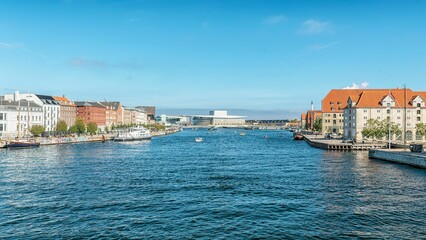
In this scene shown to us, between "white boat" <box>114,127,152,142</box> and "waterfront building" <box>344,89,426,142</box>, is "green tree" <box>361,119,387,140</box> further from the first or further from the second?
"white boat" <box>114,127,152,142</box>

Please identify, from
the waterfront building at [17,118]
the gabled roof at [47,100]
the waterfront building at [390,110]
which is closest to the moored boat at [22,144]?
the waterfront building at [17,118]

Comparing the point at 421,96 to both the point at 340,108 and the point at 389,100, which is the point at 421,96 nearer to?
the point at 389,100

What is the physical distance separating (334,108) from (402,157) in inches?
3764

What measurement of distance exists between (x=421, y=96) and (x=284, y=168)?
80.2 m

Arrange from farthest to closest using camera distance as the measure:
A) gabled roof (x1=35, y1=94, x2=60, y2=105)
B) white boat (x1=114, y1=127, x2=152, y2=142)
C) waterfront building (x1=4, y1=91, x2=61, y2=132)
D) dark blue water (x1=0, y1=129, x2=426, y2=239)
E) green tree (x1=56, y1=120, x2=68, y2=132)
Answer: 1. gabled roof (x1=35, y1=94, x2=60, y2=105)
2. waterfront building (x1=4, y1=91, x2=61, y2=132)
3. green tree (x1=56, y1=120, x2=68, y2=132)
4. white boat (x1=114, y1=127, x2=152, y2=142)
5. dark blue water (x1=0, y1=129, x2=426, y2=239)

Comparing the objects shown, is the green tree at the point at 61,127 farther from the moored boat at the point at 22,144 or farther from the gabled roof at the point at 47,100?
the moored boat at the point at 22,144

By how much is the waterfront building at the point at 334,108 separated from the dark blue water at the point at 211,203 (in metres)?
107

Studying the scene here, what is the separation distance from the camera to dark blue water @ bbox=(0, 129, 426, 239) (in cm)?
2895

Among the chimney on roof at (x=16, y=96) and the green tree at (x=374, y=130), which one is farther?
the chimney on roof at (x=16, y=96)

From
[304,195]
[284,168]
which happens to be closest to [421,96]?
[284,168]

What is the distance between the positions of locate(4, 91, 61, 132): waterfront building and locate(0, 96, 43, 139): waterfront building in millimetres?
5517

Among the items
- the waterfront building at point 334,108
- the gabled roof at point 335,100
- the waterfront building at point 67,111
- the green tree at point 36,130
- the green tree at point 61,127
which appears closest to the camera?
the green tree at point 36,130

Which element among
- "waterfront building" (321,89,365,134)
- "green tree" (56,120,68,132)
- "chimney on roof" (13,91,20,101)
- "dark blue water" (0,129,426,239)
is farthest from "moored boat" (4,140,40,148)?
"waterfront building" (321,89,365,134)

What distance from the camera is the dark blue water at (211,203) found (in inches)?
1140
